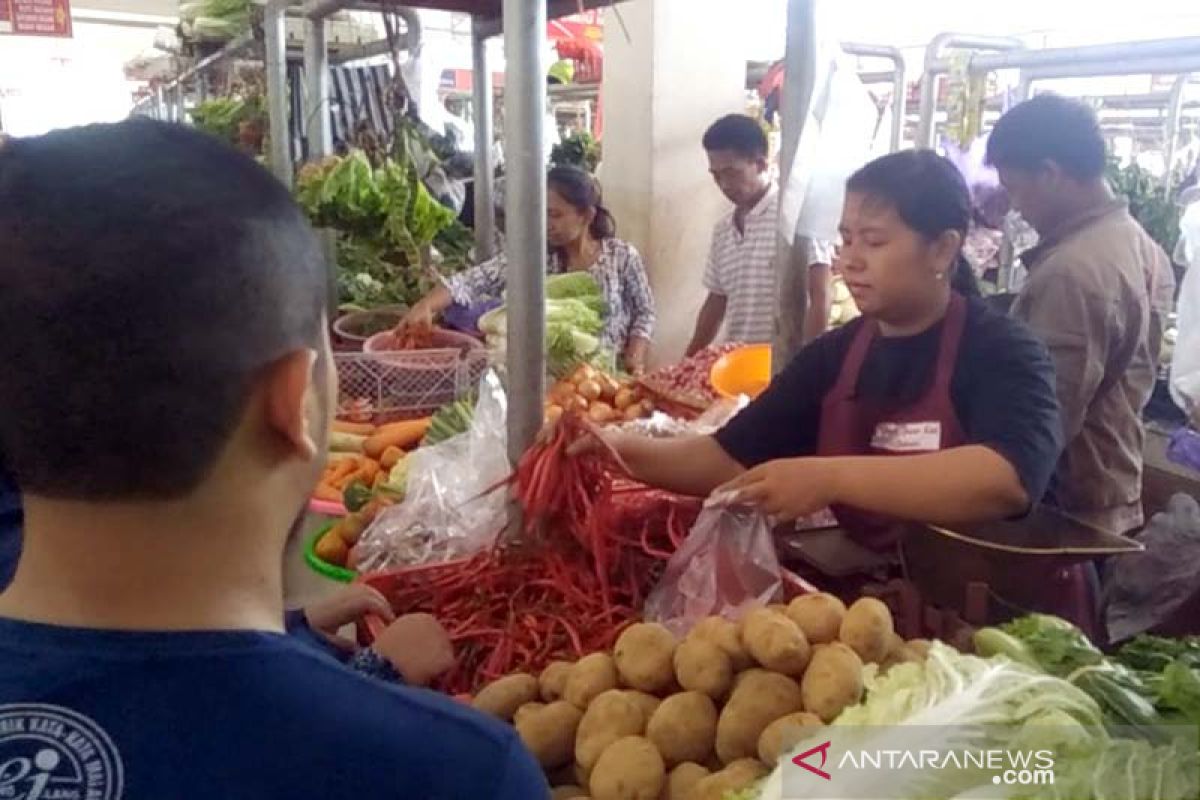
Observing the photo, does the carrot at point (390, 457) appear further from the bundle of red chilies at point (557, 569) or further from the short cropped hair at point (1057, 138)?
the short cropped hair at point (1057, 138)

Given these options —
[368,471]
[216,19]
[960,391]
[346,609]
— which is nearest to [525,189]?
[346,609]

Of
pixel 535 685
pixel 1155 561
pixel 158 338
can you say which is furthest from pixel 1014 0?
pixel 158 338

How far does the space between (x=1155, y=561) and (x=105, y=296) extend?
2.45 metres

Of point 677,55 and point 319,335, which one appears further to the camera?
point 677,55

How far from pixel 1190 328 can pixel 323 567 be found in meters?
2.51

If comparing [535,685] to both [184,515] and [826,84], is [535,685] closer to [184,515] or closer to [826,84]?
[184,515]

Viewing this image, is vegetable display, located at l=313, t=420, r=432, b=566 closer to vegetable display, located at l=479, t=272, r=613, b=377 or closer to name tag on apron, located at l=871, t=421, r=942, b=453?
vegetable display, located at l=479, t=272, r=613, b=377

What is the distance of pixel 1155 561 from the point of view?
253 centimetres

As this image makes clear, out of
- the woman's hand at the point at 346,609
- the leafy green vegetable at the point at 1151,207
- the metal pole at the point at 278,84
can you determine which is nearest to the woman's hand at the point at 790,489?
the woman's hand at the point at 346,609

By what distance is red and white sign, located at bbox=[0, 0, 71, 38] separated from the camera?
9.84 metres

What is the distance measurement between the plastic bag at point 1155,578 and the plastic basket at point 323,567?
1668 millimetres

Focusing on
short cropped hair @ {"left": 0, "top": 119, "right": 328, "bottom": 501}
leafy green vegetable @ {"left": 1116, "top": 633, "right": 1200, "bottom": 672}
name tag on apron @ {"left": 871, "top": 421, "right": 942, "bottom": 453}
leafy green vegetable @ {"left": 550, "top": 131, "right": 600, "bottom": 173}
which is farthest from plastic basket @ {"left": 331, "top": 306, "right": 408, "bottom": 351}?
leafy green vegetable @ {"left": 550, "top": 131, "right": 600, "bottom": 173}

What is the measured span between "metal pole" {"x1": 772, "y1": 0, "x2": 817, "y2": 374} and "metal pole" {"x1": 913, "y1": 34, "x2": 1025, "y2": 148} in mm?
1909

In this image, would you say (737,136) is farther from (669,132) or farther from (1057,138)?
(1057,138)
